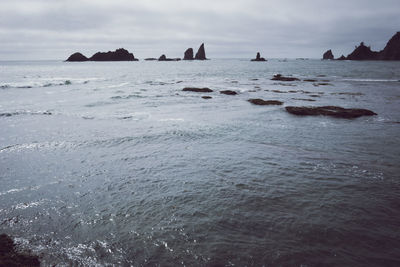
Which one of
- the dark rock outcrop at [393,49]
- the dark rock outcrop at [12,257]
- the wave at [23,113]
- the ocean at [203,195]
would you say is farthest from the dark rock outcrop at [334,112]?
the dark rock outcrop at [393,49]

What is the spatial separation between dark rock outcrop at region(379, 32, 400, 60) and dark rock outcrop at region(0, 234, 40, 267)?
786ft

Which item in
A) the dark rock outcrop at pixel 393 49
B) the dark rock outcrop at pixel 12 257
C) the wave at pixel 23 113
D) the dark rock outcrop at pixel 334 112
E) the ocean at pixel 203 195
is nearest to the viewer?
the dark rock outcrop at pixel 12 257

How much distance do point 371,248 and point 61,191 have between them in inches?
366

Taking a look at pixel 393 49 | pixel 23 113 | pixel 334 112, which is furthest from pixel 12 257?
pixel 393 49

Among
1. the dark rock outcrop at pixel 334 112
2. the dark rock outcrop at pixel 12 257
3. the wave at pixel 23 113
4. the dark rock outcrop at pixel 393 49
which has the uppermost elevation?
the dark rock outcrop at pixel 393 49

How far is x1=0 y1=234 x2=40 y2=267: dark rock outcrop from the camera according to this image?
5.11 metres

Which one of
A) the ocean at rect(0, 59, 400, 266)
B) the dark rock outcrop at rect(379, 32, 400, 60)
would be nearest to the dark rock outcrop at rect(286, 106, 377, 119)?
the ocean at rect(0, 59, 400, 266)

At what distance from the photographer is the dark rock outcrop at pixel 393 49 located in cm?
18338

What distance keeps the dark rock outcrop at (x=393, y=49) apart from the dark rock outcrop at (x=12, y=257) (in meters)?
240

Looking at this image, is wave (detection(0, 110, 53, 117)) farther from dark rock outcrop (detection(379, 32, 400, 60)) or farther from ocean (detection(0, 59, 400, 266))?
dark rock outcrop (detection(379, 32, 400, 60))

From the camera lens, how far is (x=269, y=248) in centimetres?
572

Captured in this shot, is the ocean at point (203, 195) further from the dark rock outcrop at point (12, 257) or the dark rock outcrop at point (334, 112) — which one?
the dark rock outcrop at point (334, 112)

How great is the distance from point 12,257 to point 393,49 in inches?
9708

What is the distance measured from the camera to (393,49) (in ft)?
619
